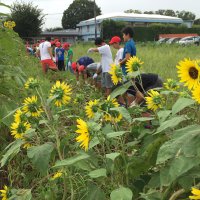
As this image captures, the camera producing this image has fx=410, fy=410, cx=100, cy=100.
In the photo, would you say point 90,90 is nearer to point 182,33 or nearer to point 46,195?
point 46,195

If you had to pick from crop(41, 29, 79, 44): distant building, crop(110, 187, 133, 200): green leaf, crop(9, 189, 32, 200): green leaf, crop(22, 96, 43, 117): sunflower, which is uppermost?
crop(22, 96, 43, 117): sunflower

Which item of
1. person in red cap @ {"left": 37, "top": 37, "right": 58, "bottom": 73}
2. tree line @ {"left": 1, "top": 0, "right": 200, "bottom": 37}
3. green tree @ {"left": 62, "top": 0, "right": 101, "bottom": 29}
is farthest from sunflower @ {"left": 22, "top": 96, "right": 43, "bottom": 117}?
green tree @ {"left": 62, "top": 0, "right": 101, "bottom": 29}

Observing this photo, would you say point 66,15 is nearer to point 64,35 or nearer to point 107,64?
point 64,35

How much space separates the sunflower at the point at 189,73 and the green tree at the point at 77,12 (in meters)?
69.7

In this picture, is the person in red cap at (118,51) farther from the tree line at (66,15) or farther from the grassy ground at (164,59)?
the tree line at (66,15)

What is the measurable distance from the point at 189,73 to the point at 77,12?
7103cm

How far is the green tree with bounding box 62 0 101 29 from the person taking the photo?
229 feet

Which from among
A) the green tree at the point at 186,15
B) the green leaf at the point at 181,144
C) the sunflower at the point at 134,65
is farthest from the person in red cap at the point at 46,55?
the green tree at the point at 186,15

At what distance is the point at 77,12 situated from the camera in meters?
70.6

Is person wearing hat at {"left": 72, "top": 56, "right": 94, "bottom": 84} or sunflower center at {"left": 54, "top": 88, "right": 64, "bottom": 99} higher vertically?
sunflower center at {"left": 54, "top": 88, "right": 64, "bottom": 99}

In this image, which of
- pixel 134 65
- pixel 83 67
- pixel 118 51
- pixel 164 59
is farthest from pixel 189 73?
pixel 164 59

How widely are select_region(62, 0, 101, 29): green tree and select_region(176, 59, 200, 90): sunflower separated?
69665 mm

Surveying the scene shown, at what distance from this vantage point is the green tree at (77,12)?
69750mm

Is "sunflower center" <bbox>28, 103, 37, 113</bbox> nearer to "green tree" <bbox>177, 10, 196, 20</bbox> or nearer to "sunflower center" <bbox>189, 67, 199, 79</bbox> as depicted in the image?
"sunflower center" <bbox>189, 67, 199, 79</bbox>
